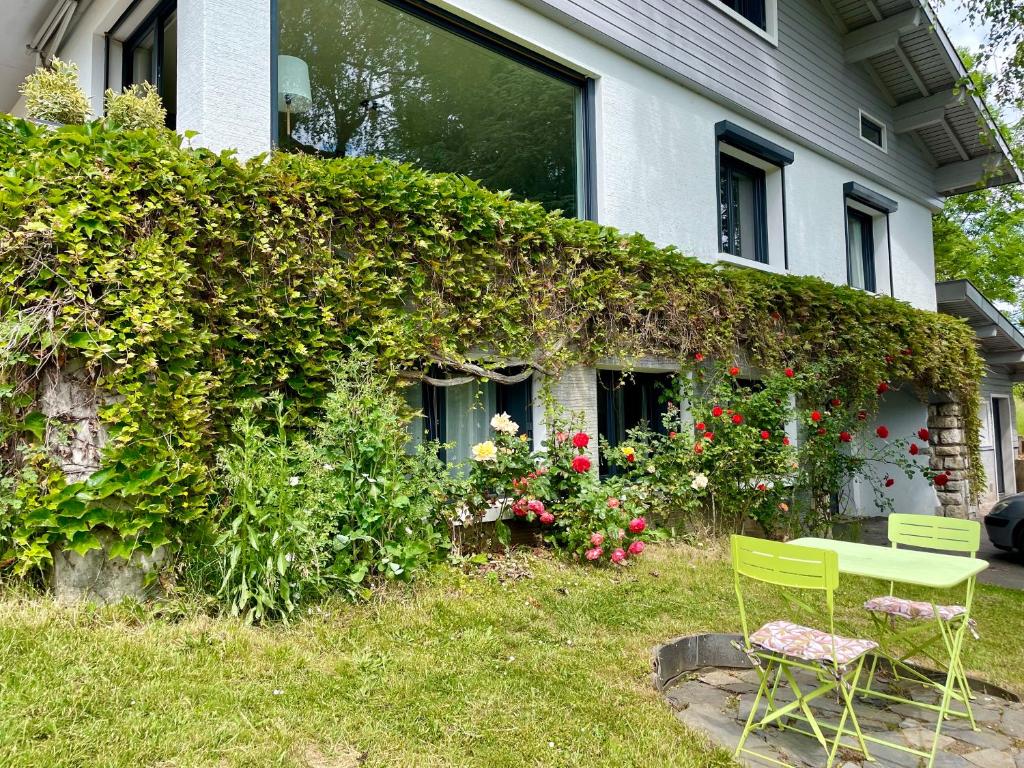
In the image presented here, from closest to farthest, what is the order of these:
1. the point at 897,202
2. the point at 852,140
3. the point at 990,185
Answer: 1. the point at 852,140
2. the point at 897,202
3. the point at 990,185

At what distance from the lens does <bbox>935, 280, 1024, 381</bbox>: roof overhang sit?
13070mm

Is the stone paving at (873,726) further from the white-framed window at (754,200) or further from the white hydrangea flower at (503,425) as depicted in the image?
the white-framed window at (754,200)

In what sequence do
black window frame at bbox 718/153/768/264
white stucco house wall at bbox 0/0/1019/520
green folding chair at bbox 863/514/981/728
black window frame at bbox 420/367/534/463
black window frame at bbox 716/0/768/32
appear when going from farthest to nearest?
black window frame at bbox 716/0/768/32, black window frame at bbox 718/153/768/264, black window frame at bbox 420/367/534/463, white stucco house wall at bbox 0/0/1019/520, green folding chair at bbox 863/514/981/728

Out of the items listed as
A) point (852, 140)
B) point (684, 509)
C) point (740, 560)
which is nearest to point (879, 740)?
point (740, 560)

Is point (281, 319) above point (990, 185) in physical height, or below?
below

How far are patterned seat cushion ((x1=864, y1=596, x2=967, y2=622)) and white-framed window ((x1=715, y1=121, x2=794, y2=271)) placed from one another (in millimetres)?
6539

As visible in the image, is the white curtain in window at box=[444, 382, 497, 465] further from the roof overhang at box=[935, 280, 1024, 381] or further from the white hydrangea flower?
the roof overhang at box=[935, 280, 1024, 381]

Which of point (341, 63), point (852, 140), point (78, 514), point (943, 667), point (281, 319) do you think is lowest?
point (943, 667)

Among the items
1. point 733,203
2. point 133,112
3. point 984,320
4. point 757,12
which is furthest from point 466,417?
point 984,320

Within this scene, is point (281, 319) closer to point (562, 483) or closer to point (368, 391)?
point (368, 391)

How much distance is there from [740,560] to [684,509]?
3.99 metres

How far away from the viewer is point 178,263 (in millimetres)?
4172

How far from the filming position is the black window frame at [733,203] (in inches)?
383

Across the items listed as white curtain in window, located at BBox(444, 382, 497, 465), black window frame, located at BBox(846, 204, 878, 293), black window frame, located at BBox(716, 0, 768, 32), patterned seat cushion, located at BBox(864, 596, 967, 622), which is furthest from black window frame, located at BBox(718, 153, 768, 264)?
patterned seat cushion, located at BBox(864, 596, 967, 622)
